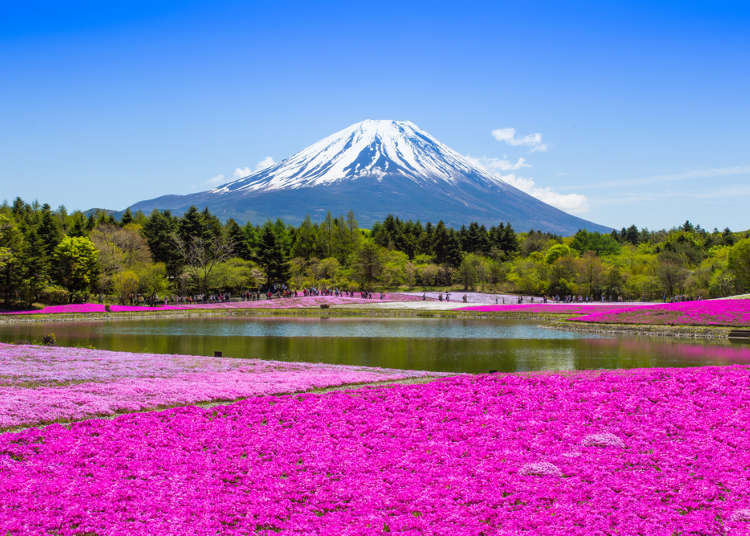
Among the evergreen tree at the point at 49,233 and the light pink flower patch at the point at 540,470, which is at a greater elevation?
the evergreen tree at the point at 49,233

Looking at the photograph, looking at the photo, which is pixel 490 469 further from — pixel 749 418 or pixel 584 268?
pixel 584 268

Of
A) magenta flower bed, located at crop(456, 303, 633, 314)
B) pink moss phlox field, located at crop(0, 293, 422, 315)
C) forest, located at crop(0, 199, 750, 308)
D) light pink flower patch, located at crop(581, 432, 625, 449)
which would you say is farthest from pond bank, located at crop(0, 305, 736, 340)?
light pink flower patch, located at crop(581, 432, 625, 449)

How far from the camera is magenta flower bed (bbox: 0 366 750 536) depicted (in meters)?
9.05

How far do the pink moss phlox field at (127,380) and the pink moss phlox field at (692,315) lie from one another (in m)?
32.1

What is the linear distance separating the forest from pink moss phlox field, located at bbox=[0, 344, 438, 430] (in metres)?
43.5

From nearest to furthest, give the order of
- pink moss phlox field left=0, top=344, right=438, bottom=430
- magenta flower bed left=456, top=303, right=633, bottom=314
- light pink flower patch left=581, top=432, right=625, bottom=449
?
light pink flower patch left=581, top=432, right=625, bottom=449 < pink moss phlox field left=0, top=344, right=438, bottom=430 < magenta flower bed left=456, top=303, right=633, bottom=314

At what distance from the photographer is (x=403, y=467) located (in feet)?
37.9

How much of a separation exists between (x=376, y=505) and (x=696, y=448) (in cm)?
704

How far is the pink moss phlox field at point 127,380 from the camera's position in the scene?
16.4 meters

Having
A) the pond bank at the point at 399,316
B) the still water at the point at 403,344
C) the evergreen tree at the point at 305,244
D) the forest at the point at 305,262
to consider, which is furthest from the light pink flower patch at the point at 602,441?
the evergreen tree at the point at 305,244

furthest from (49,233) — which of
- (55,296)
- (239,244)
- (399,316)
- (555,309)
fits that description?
(555,309)

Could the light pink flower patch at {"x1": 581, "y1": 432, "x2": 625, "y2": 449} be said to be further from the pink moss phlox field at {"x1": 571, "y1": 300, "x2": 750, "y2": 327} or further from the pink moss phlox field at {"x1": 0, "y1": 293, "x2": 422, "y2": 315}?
the pink moss phlox field at {"x1": 0, "y1": 293, "x2": 422, "y2": 315}

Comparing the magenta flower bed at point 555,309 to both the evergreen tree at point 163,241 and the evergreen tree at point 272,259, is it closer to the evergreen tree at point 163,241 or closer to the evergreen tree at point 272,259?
the evergreen tree at point 272,259

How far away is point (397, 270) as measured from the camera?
385 ft
